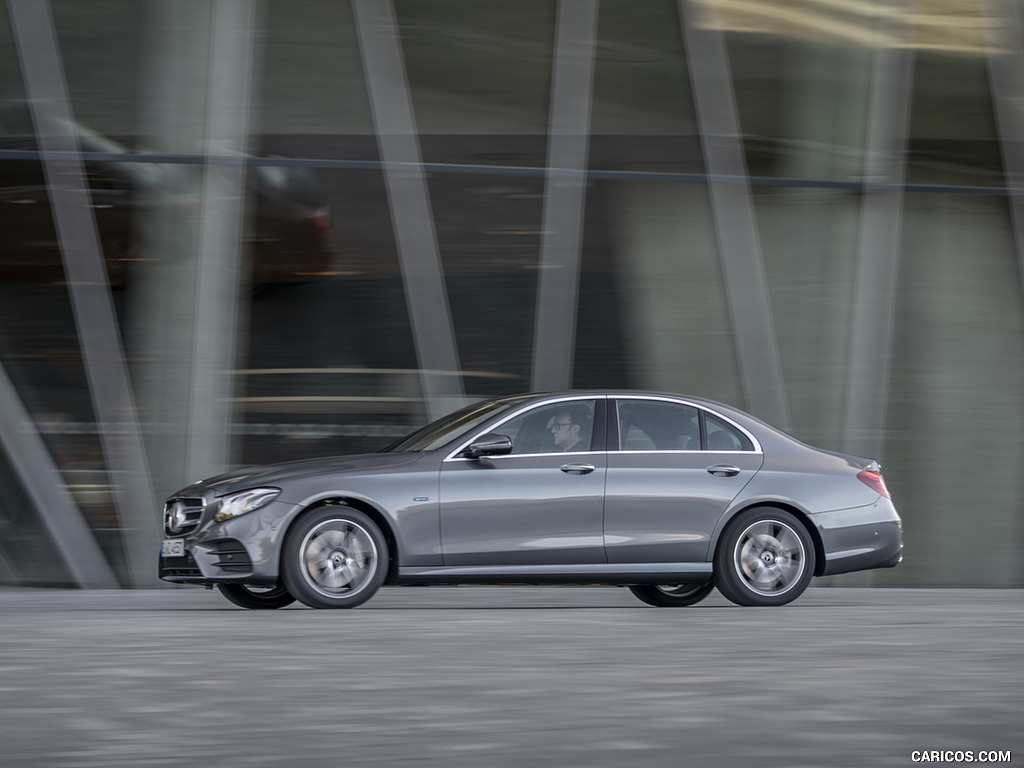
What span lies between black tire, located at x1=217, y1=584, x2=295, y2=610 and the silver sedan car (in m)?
0.01

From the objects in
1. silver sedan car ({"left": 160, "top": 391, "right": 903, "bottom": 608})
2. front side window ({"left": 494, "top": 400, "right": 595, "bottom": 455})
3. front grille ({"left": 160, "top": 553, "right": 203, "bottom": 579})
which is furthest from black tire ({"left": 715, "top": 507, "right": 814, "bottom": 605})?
front grille ({"left": 160, "top": 553, "right": 203, "bottom": 579})

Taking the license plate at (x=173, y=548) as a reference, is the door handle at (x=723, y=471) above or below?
above

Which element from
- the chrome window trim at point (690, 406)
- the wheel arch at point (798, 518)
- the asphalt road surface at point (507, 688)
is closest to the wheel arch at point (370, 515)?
Answer: the asphalt road surface at point (507, 688)

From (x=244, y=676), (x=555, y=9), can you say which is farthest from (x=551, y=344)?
(x=244, y=676)

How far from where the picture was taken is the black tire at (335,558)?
9.88 metres

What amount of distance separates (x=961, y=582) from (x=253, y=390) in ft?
23.6

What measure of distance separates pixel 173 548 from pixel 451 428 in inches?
81.2

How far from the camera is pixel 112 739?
5.23m

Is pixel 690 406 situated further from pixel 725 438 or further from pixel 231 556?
pixel 231 556

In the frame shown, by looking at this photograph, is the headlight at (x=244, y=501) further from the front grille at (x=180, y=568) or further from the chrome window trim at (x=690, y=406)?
the chrome window trim at (x=690, y=406)

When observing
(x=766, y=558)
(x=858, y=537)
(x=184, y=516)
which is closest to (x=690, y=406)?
(x=766, y=558)

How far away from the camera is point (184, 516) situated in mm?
10273

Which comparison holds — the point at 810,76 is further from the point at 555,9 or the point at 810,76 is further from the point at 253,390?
the point at 253,390

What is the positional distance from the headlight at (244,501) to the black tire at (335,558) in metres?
0.24
